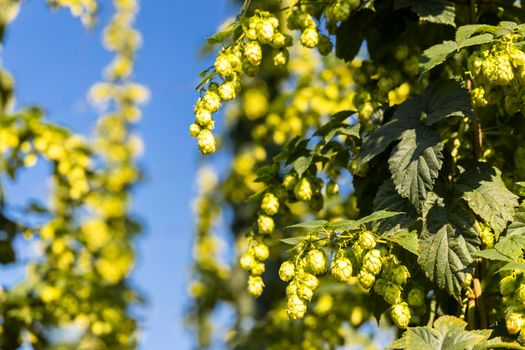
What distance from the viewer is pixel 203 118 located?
1952mm

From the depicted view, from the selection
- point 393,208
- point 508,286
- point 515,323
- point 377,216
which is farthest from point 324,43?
point 515,323

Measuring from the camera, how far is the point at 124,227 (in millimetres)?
9828

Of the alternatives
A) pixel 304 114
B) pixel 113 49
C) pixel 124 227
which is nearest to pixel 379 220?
pixel 304 114

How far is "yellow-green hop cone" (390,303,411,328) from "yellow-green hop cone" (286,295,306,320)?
242 mm

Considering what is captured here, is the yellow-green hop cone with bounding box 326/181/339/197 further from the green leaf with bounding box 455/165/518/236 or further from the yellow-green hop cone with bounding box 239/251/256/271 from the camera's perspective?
the green leaf with bounding box 455/165/518/236

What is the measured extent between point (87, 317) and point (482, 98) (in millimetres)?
3257

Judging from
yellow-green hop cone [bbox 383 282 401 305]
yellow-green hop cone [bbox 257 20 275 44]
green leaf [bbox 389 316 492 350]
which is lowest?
green leaf [bbox 389 316 492 350]

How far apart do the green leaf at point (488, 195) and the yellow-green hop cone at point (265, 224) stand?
1.76 ft

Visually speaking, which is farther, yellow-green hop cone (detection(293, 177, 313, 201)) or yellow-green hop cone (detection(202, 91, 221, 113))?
yellow-green hop cone (detection(293, 177, 313, 201))

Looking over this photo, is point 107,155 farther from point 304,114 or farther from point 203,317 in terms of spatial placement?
point 304,114

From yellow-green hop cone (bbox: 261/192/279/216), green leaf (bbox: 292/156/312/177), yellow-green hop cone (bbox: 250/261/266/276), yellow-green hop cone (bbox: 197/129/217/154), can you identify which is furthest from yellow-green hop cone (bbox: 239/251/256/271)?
yellow-green hop cone (bbox: 197/129/217/154)

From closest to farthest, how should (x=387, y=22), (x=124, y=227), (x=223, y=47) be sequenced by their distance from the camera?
(x=223, y=47) → (x=387, y=22) → (x=124, y=227)

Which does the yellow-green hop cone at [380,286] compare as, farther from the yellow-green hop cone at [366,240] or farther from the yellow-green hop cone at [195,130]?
the yellow-green hop cone at [195,130]

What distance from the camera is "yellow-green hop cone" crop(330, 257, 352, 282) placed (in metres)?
1.75
